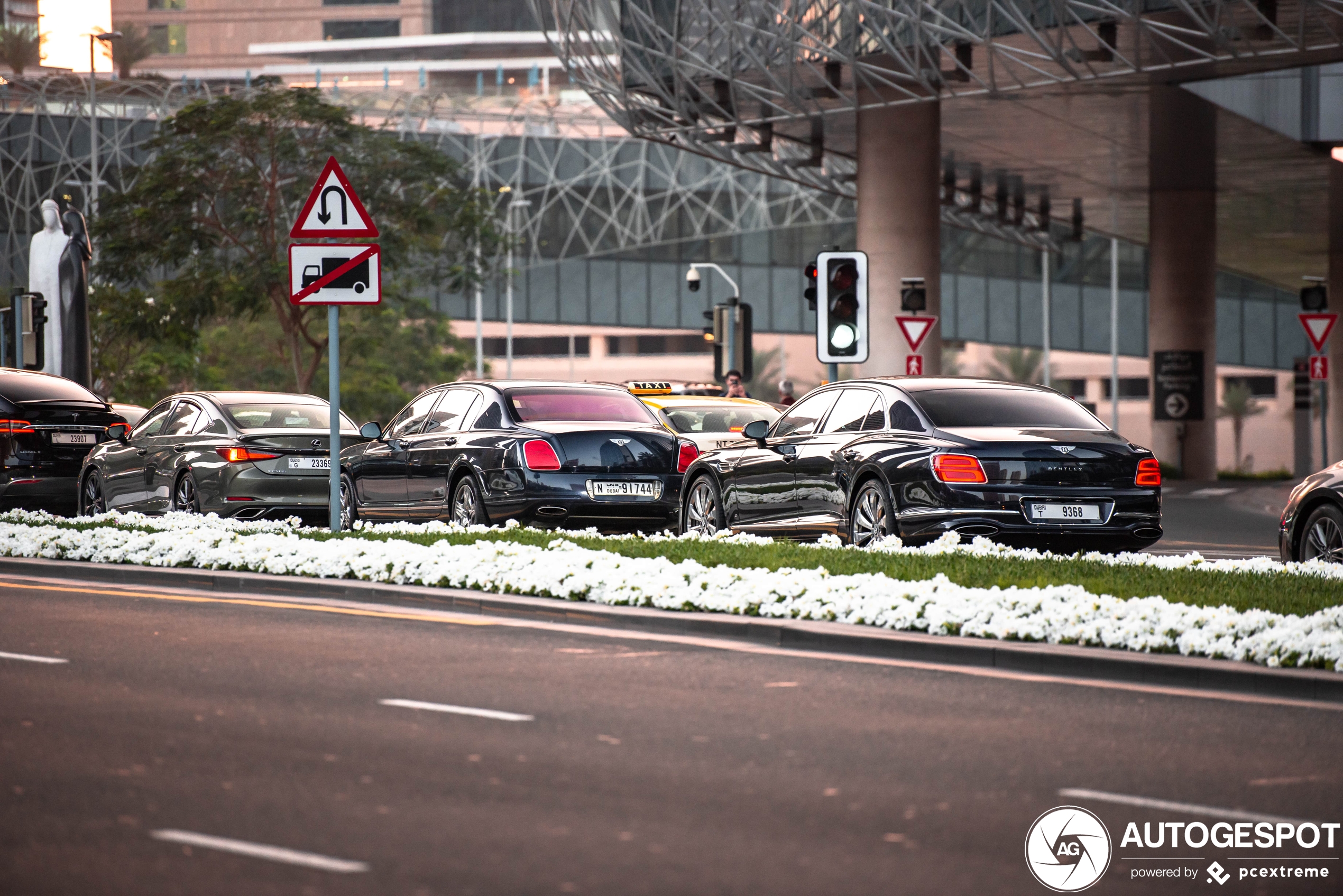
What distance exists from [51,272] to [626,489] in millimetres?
19336

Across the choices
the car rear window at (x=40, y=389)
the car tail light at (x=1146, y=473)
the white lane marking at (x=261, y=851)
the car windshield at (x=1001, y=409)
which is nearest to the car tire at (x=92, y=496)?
the car rear window at (x=40, y=389)

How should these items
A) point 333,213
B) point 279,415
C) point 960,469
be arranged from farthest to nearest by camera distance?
1. point 279,415
2. point 333,213
3. point 960,469

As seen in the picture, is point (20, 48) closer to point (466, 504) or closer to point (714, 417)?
point (714, 417)

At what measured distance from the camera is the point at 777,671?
9539mm

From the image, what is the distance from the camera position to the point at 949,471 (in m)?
13.7

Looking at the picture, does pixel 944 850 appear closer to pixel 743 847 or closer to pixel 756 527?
pixel 743 847

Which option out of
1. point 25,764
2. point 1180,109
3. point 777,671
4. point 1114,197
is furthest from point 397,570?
point 1114,197

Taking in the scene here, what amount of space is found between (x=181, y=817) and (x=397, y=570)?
7324mm

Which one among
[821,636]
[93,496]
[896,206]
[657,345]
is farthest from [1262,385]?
[821,636]

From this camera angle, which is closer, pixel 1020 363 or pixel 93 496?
pixel 93 496

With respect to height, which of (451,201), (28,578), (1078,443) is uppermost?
A: (451,201)

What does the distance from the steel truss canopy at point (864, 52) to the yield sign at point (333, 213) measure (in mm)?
13264

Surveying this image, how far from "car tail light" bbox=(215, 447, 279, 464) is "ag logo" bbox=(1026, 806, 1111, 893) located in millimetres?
13228

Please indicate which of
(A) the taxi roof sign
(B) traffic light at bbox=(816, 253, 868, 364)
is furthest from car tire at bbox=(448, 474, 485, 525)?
(A) the taxi roof sign
